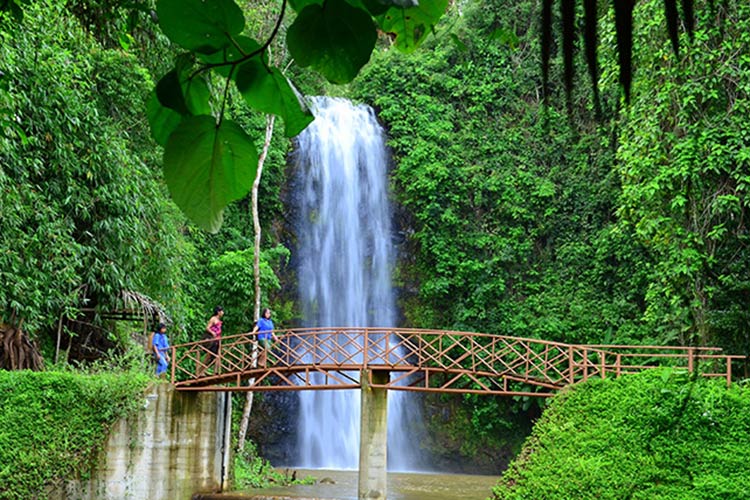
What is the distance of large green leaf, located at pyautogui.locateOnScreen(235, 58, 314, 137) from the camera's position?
0.72 metres

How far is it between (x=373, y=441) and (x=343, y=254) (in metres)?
8.65

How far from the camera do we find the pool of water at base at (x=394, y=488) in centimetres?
1373

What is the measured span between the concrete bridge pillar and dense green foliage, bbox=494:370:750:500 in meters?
2.28

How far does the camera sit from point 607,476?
9078 mm

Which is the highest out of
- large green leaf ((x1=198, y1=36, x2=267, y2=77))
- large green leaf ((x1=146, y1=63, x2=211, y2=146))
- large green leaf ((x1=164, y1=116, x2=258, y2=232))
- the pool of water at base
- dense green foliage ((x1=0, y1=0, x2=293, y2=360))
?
dense green foliage ((x1=0, y1=0, x2=293, y2=360))

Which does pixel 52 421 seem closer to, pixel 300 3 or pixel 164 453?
pixel 164 453

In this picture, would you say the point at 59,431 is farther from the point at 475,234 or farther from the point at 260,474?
the point at 475,234

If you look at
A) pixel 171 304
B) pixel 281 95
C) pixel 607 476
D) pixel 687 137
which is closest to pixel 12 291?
pixel 171 304

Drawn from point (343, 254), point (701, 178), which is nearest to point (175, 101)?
point (701, 178)

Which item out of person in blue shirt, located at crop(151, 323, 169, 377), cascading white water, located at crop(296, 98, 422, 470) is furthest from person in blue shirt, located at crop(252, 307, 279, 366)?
cascading white water, located at crop(296, 98, 422, 470)

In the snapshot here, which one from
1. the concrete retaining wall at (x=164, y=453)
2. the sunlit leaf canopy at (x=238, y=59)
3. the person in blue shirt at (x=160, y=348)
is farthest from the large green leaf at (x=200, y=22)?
the person in blue shirt at (x=160, y=348)

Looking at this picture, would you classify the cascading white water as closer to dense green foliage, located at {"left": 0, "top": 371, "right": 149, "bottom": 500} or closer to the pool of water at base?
the pool of water at base

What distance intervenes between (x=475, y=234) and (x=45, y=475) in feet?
39.7

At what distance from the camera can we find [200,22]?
2.13 feet
